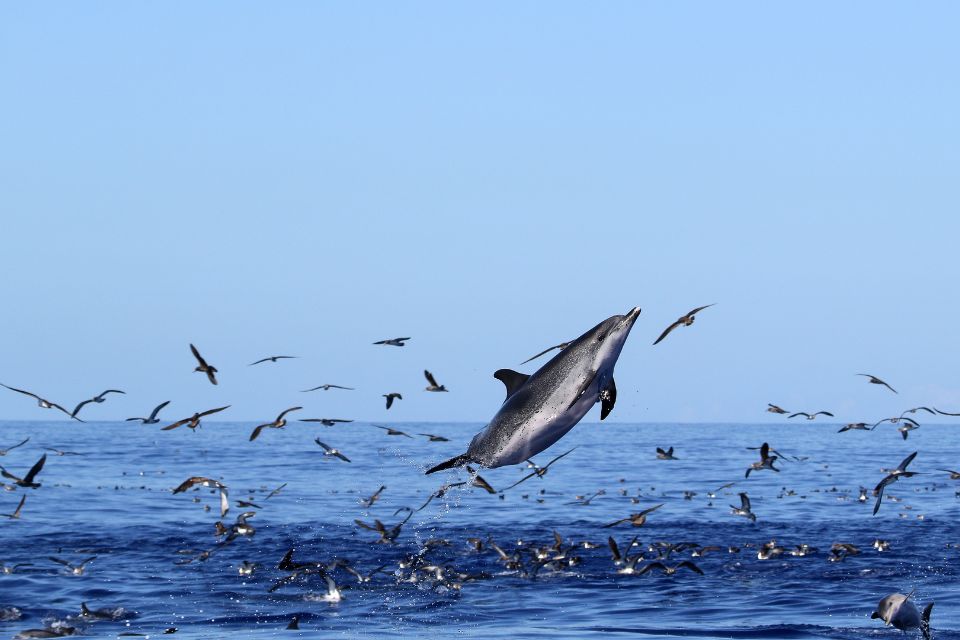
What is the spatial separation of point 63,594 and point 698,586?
10.9m

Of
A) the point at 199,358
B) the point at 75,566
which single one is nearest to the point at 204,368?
the point at 199,358

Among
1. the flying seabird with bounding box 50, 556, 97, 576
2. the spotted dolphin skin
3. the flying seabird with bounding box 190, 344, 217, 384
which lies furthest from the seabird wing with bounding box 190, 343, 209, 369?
the spotted dolphin skin

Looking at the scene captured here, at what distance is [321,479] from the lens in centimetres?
5050

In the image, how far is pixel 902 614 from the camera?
1823cm

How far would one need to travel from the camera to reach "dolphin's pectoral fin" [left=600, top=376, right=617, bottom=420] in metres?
8.72

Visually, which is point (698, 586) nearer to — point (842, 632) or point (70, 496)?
point (842, 632)

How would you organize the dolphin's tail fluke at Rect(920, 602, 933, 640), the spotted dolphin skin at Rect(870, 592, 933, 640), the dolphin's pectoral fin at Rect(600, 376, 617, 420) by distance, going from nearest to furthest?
the dolphin's pectoral fin at Rect(600, 376, 617, 420), the spotted dolphin skin at Rect(870, 592, 933, 640), the dolphin's tail fluke at Rect(920, 602, 933, 640)

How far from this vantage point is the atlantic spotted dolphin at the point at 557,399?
8734 mm

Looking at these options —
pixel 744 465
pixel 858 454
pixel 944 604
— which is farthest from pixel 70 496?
pixel 858 454

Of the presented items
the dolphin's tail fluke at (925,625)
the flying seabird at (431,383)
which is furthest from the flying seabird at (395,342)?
the dolphin's tail fluke at (925,625)

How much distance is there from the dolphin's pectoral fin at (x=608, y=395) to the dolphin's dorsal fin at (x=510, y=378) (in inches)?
38.3

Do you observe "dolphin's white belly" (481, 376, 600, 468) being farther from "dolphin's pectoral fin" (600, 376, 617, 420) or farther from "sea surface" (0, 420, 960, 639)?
"sea surface" (0, 420, 960, 639)

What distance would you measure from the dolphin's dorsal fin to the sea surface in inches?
374

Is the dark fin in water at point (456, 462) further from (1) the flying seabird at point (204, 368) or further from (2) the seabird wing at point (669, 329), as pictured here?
(1) the flying seabird at point (204, 368)
